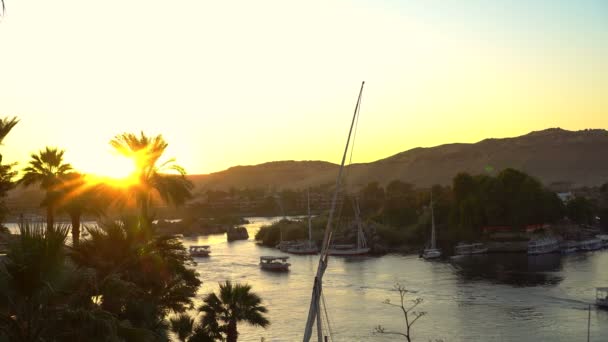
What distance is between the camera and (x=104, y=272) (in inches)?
465

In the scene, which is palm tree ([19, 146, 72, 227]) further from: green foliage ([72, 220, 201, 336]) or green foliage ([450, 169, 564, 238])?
green foliage ([450, 169, 564, 238])

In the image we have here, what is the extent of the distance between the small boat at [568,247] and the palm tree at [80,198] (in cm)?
5767

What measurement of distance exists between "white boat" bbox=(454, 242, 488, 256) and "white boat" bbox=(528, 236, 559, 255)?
15.9ft

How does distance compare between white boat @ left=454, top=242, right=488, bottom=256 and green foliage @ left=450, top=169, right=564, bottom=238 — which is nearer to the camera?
white boat @ left=454, top=242, right=488, bottom=256

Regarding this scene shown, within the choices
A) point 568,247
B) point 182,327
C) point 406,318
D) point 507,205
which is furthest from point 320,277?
point 507,205

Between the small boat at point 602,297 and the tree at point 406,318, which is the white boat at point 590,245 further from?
the tree at point 406,318

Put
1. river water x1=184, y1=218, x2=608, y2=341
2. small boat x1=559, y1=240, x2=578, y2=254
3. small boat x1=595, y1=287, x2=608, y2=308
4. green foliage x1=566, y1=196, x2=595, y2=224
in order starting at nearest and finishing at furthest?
1. river water x1=184, y1=218, x2=608, y2=341
2. small boat x1=595, y1=287, x2=608, y2=308
3. small boat x1=559, y1=240, x2=578, y2=254
4. green foliage x1=566, y1=196, x2=595, y2=224

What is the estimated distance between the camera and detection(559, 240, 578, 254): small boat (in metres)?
70.2

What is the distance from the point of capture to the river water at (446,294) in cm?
3319

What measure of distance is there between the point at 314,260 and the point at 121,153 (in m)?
52.4

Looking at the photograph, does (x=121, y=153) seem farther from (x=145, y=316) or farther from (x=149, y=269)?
(x=145, y=316)

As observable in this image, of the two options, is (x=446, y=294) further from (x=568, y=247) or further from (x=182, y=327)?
(x=568, y=247)

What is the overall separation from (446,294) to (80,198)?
27.9m

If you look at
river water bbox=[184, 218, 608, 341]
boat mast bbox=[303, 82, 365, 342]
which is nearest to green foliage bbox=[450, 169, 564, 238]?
river water bbox=[184, 218, 608, 341]
